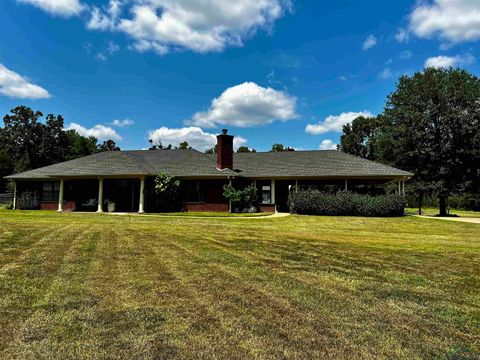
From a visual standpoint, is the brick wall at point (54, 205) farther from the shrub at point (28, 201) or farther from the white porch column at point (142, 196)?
the white porch column at point (142, 196)

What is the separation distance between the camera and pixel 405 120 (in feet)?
98.6

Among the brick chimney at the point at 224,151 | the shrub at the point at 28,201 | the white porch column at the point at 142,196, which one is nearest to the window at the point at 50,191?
the shrub at the point at 28,201

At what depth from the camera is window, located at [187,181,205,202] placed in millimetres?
25109

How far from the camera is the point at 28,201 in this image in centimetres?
2700

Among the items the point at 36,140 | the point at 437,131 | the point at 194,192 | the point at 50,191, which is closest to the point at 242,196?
the point at 194,192

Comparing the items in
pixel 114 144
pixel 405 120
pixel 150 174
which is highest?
pixel 114 144

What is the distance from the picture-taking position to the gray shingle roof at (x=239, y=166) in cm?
2380

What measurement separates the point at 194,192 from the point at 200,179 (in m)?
1.03

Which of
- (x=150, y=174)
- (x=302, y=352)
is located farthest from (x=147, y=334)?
(x=150, y=174)

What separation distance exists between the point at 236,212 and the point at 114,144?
177ft

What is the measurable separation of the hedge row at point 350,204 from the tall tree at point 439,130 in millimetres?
9163

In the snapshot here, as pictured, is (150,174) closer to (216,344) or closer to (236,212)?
(236,212)

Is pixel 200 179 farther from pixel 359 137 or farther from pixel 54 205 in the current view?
pixel 359 137

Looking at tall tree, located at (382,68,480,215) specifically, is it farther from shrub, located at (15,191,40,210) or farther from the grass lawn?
shrub, located at (15,191,40,210)
